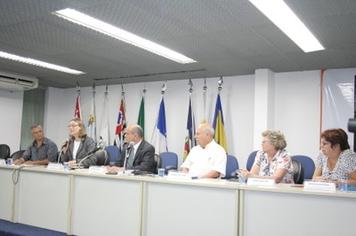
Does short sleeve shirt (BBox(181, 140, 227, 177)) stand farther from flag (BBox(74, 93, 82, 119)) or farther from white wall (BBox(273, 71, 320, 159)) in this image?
flag (BBox(74, 93, 82, 119))

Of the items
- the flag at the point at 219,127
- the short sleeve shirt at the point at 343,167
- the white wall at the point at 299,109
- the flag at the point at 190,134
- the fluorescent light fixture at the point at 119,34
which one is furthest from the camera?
the flag at the point at 190,134

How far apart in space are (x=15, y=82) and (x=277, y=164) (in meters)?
4.74

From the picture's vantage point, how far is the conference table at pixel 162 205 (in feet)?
7.05

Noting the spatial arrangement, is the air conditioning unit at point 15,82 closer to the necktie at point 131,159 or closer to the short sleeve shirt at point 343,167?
the necktie at point 131,159

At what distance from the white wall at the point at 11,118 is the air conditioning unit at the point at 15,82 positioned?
1.22 ft

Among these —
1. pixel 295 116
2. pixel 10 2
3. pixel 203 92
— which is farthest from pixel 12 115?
pixel 295 116

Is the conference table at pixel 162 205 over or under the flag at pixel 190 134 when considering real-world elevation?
under

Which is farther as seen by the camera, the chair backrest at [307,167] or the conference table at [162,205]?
the chair backrest at [307,167]

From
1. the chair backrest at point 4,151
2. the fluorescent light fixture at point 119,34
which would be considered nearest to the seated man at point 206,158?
the fluorescent light fixture at point 119,34

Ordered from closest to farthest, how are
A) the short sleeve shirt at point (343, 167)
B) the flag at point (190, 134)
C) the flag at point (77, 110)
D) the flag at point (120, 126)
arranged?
the short sleeve shirt at point (343, 167) < the flag at point (190, 134) < the flag at point (120, 126) < the flag at point (77, 110)

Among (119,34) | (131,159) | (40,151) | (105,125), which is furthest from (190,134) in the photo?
(119,34)

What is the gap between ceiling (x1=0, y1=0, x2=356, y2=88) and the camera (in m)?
2.85

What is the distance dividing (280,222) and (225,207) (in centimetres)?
36

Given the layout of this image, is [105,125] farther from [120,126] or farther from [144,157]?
[144,157]
